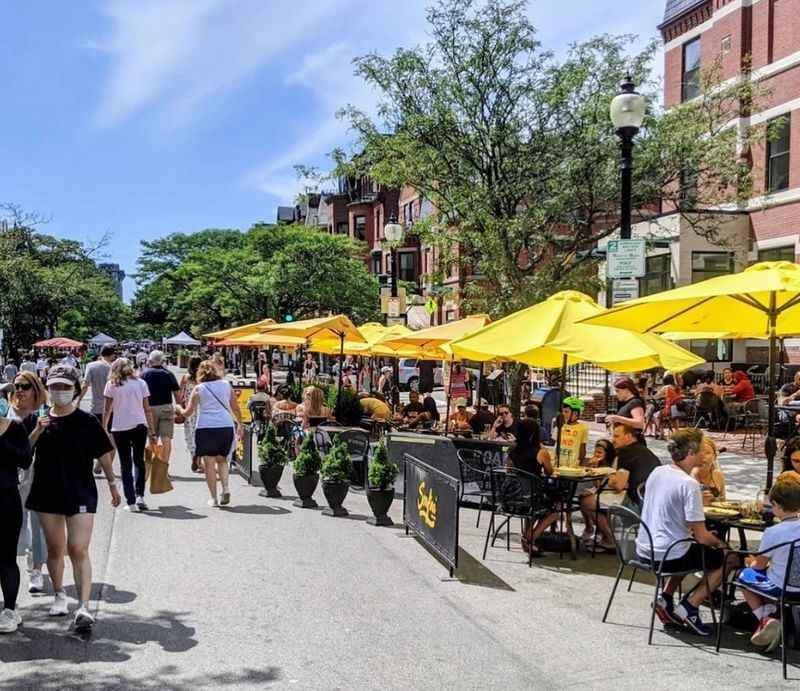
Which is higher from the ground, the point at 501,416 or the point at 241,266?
the point at 241,266

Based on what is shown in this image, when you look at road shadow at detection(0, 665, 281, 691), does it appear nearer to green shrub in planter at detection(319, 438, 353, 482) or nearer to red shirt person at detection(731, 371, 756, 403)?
green shrub in planter at detection(319, 438, 353, 482)

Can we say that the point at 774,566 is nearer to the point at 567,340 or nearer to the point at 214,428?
the point at 567,340

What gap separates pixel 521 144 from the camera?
16.3m

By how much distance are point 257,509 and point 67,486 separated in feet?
15.3

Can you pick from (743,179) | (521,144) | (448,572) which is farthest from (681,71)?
(448,572)

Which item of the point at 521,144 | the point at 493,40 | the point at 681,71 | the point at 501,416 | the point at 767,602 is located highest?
the point at 681,71

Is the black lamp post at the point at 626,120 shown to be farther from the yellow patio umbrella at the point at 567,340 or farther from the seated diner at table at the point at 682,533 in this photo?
the seated diner at table at the point at 682,533

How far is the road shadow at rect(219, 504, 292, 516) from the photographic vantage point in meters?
9.78

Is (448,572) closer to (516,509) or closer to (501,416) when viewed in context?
(516,509)

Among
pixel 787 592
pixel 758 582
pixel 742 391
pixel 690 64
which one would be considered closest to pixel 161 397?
pixel 758 582

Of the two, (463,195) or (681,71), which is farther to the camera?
(681,71)

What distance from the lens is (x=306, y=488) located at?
10227mm

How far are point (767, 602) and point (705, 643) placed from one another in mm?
508

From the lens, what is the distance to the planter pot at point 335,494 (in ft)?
31.7
